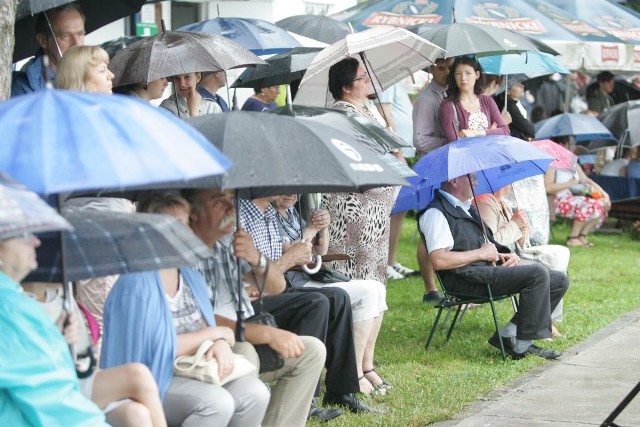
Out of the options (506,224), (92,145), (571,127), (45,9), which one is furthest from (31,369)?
(571,127)

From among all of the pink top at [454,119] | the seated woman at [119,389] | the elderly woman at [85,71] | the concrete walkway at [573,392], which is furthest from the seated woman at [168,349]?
the pink top at [454,119]

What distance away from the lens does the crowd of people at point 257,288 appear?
14.1ft

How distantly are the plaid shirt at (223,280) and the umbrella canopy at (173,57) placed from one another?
5.97ft

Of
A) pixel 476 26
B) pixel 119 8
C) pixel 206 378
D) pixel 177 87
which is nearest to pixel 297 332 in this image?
pixel 206 378

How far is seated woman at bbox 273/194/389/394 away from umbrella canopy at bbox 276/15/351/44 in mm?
4630

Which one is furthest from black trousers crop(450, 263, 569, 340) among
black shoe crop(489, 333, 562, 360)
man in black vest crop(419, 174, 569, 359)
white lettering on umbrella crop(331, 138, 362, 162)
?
white lettering on umbrella crop(331, 138, 362, 162)

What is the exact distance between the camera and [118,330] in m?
5.12

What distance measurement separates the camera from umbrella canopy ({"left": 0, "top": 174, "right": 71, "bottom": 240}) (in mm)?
3867

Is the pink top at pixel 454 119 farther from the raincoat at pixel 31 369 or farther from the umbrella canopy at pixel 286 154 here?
the raincoat at pixel 31 369

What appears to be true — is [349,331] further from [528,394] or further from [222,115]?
[222,115]

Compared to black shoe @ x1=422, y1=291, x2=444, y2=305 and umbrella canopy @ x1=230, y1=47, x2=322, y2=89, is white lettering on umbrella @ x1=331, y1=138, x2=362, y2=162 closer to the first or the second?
umbrella canopy @ x1=230, y1=47, x2=322, y2=89

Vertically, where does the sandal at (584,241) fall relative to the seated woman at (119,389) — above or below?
below

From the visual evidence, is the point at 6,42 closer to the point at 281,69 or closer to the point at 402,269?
the point at 281,69

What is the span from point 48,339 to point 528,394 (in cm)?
426
